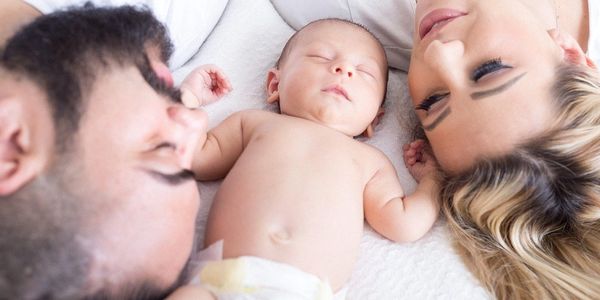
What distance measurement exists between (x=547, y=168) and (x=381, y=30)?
0.63m

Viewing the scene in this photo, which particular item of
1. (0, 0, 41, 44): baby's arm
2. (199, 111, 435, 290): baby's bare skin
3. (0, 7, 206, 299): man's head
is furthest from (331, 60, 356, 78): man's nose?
(0, 0, 41, 44): baby's arm

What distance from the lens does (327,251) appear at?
2.75 ft

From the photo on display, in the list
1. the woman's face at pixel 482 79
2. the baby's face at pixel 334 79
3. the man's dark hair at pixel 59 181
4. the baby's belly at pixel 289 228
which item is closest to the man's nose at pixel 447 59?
the woman's face at pixel 482 79

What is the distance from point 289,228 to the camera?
2.72ft

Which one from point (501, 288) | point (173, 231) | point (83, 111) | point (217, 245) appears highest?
point (83, 111)

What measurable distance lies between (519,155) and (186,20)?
30.9 inches

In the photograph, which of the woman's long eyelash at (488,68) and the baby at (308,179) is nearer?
the baby at (308,179)

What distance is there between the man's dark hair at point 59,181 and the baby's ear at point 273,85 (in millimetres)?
466

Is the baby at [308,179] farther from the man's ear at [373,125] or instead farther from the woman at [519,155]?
the woman at [519,155]

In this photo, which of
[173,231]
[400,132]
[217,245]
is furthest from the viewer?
[400,132]

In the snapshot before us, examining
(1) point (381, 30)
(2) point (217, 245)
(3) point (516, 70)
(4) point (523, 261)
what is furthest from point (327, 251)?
(1) point (381, 30)

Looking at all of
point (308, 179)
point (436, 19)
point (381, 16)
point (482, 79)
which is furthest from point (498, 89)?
point (381, 16)

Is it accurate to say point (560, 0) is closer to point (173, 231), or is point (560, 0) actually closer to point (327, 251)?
point (327, 251)

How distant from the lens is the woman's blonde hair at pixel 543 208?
0.95m
